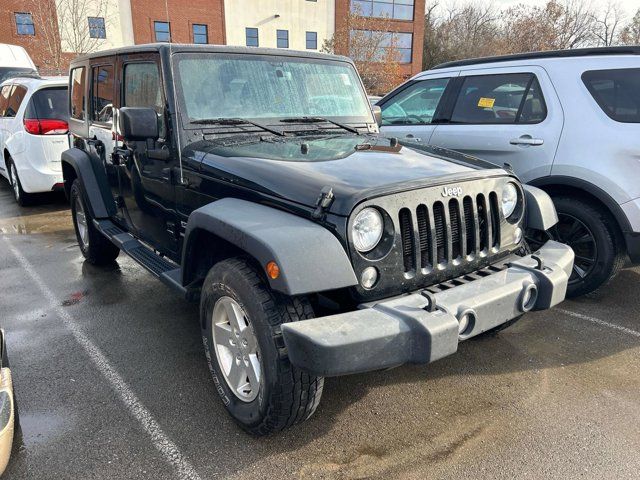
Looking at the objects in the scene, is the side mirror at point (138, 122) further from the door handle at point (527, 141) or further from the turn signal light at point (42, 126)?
the turn signal light at point (42, 126)

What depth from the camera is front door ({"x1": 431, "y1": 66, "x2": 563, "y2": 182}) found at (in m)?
4.39

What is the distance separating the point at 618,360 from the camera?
11.4ft

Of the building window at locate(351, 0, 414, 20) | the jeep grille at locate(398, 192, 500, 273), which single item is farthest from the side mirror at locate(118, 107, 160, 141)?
the building window at locate(351, 0, 414, 20)

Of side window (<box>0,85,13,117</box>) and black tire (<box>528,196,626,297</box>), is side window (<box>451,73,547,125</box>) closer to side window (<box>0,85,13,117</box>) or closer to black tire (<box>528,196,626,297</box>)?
black tire (<box>528,196,626,297</box>)

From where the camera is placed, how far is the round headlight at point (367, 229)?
2.32 m

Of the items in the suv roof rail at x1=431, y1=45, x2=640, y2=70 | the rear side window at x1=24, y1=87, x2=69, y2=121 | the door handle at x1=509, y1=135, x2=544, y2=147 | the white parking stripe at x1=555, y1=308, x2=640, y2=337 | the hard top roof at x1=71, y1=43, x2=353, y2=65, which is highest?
the suv roof rail at x1=431, y1=45, x2=640, y2=70

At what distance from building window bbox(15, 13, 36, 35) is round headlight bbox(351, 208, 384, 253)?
114 feet

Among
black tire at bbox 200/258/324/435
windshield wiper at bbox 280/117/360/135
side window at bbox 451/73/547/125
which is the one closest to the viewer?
black tire at bbox 200/258/324/435

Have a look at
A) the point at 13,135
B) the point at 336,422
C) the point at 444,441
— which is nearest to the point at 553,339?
the point at 444,441

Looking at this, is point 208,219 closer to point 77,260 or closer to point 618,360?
point 618,360

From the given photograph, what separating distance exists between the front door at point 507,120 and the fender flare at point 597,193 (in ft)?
0.37

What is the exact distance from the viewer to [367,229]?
2.35m

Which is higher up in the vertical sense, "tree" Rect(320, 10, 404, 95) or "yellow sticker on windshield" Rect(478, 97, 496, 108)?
"tree" Rect(320, 10, 404, 95)

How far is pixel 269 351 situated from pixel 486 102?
3770 mm
